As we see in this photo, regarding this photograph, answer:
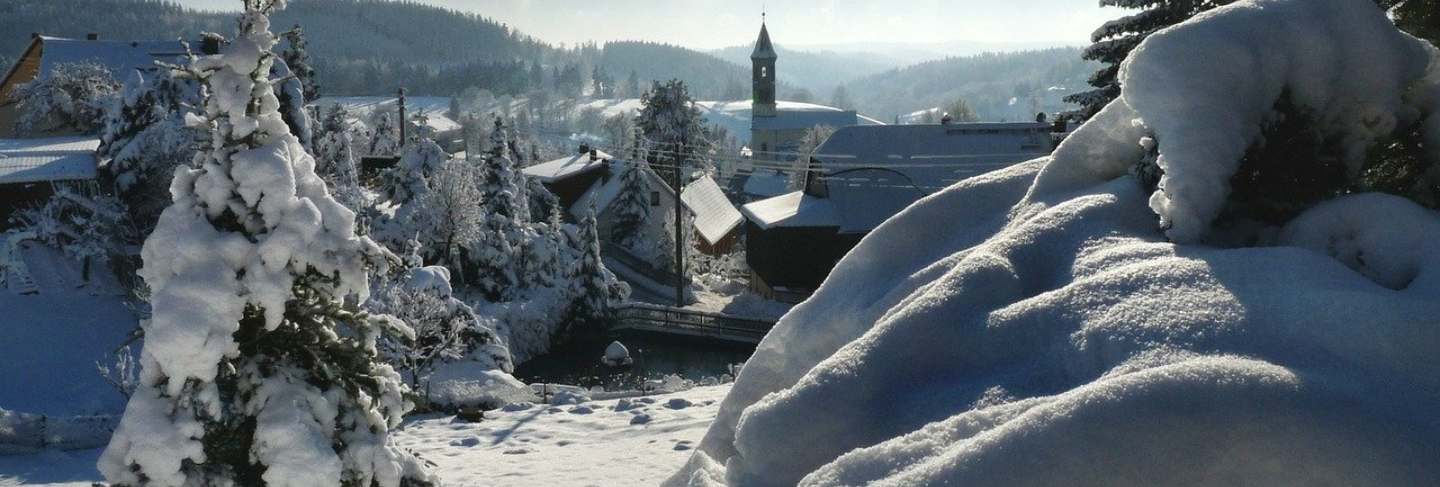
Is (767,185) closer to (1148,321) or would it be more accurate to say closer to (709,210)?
(709,210)

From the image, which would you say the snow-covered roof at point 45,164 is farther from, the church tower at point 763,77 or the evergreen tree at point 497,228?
the church tower at point 763,77

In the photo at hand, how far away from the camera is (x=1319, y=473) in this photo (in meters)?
3.46

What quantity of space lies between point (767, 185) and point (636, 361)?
59.7 meters

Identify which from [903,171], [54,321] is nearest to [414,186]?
[54,321]

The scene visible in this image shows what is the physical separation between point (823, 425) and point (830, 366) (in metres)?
0.34

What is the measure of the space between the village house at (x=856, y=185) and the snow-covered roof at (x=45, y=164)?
24477 millimetres

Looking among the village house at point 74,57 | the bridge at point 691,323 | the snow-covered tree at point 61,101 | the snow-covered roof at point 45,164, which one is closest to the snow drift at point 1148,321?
the bridge at point 691,323

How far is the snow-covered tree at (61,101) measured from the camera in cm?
5269

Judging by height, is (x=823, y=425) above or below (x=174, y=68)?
below

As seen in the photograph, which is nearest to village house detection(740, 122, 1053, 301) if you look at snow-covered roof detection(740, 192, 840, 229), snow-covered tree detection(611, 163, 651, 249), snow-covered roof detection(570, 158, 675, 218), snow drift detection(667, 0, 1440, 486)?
snow-covered roof detection(740, 192, 840, 229)

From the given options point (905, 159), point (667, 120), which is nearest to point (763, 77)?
point (667, 120)

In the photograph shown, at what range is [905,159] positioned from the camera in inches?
1735

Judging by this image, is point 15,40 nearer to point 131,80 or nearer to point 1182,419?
point 131,80

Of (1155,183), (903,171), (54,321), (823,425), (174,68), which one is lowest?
(54,321)
